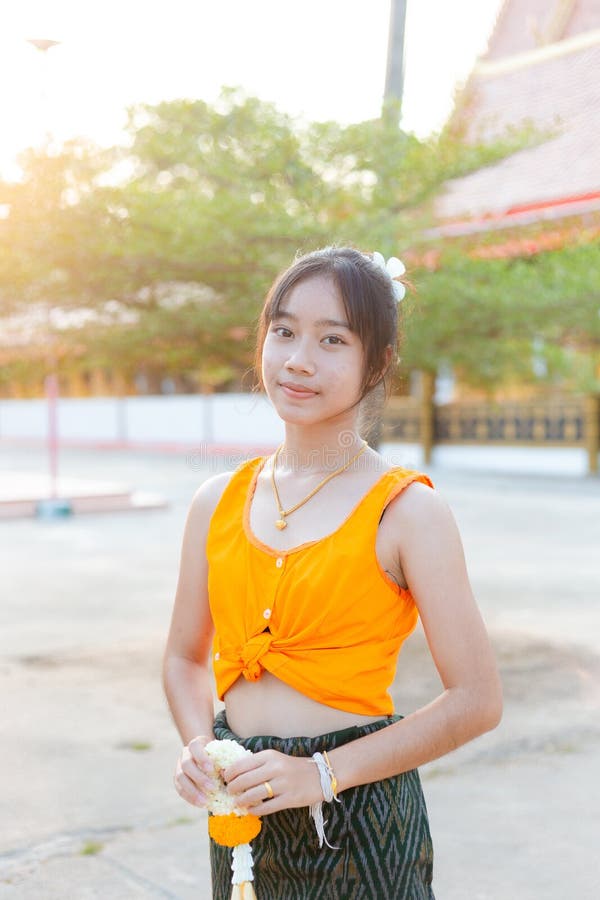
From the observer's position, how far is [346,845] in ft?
4.97

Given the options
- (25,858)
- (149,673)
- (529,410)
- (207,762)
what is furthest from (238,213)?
(529,410)

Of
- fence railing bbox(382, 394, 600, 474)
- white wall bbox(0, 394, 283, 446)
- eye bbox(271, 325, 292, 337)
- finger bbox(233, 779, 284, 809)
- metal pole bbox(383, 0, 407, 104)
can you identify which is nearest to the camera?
finger bbox(233, 779, 284, 809)

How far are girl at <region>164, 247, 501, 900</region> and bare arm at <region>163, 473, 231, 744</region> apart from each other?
13 millimetres

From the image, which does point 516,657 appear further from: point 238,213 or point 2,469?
point 2,469

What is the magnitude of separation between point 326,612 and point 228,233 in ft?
12.2

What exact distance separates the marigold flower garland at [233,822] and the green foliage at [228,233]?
12.0 ft

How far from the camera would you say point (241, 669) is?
60.1 inches

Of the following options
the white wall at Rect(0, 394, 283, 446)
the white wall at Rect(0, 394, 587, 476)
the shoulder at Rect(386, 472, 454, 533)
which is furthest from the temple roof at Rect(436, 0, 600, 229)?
the white wall at Rect(0, 394, 283, 446)

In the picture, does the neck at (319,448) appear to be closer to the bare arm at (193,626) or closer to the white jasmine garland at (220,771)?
the bare arm at (193,626)

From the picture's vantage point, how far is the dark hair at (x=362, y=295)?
1.56m

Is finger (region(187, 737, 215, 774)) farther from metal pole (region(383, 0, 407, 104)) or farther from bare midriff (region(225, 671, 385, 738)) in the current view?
metal pole (region(383, 0, 407, 104))

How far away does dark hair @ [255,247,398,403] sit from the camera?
5.11 ft

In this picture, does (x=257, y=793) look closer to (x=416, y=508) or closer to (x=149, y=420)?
(x=416, y=508)

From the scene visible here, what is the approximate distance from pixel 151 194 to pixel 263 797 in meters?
3.98
